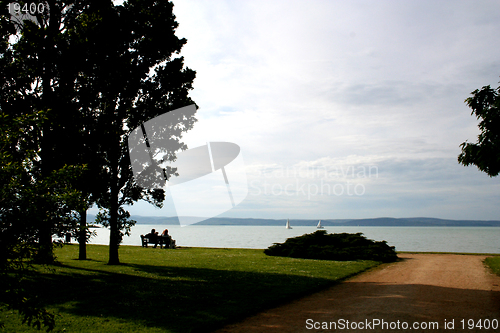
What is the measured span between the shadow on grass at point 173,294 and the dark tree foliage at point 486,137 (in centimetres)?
630

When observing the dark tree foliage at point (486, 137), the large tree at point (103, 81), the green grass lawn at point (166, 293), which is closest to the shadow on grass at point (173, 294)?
the green grass lawn at point (166, 293)

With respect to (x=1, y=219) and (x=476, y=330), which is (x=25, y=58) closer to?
(x=1, y=219)

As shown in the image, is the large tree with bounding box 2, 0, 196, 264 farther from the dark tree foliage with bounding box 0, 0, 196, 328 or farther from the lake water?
the lake water

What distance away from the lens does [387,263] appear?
16.9m

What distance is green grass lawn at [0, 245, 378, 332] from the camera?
6.99m

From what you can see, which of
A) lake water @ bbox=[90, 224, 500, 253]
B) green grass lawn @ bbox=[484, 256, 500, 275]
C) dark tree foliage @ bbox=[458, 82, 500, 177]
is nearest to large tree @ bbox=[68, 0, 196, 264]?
lake water @ bbox=[90, 224, 500, 253]

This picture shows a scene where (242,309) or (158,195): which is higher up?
(158,195)

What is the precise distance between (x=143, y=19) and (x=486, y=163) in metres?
14.7

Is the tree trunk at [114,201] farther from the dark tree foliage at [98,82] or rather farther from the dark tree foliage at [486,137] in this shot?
the dark tree foliage at [486,137]

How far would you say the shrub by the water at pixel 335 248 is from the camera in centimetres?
1828

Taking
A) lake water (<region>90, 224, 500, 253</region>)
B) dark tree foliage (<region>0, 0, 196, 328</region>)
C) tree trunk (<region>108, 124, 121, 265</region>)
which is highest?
dark tree foliage (<region>0, 0, 196, 328</region>)

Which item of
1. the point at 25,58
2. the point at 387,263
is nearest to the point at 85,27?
the point at 25,58

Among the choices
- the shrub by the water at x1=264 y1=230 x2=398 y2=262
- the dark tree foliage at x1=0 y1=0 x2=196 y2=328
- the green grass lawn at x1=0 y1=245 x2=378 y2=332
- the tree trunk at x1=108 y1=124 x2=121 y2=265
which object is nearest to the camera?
the green grass lawn at x1=0 y1=245 x2=378 y2=332

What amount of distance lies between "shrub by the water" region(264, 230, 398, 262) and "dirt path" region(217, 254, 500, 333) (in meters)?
5.75
